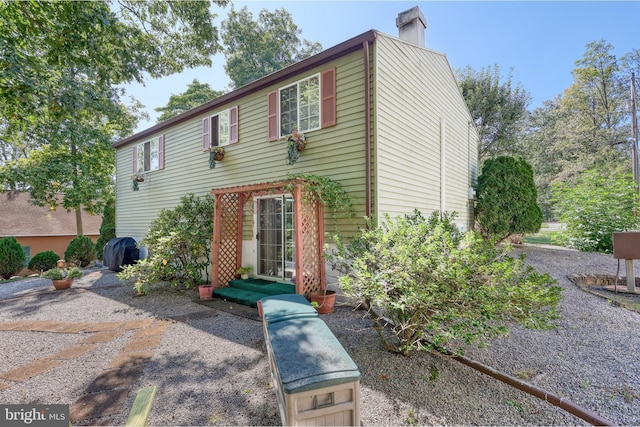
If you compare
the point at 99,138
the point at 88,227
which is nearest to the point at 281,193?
the point at 99,138

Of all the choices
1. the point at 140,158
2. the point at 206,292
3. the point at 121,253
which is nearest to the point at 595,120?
the point at 206,292

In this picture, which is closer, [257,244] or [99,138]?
[257,244]

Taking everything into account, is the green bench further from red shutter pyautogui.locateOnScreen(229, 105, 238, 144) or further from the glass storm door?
red shutter pyautogui.locateOnScreen(229, 105, 238, 144)

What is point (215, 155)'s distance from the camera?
7.91 metres

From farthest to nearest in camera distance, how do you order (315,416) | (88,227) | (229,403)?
(88,227) < (229,403) < (315,416)

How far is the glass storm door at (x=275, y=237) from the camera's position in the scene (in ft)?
20.8

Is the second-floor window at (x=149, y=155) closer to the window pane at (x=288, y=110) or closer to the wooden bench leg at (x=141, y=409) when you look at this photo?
the window pane at (x=288, y=110)

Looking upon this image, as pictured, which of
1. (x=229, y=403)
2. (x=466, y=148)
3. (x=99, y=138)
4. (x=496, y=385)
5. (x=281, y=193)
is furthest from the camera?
(x=99, y=138)

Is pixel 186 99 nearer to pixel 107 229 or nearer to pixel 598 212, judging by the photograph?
pixel 107 229

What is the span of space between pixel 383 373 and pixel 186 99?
2203 centimetres

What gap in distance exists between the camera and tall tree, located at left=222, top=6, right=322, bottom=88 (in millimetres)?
19359

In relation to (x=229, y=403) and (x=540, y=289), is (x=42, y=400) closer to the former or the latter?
(x=229, y=403)

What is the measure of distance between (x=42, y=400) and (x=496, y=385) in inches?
168

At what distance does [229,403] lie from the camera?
2551 millimetres
